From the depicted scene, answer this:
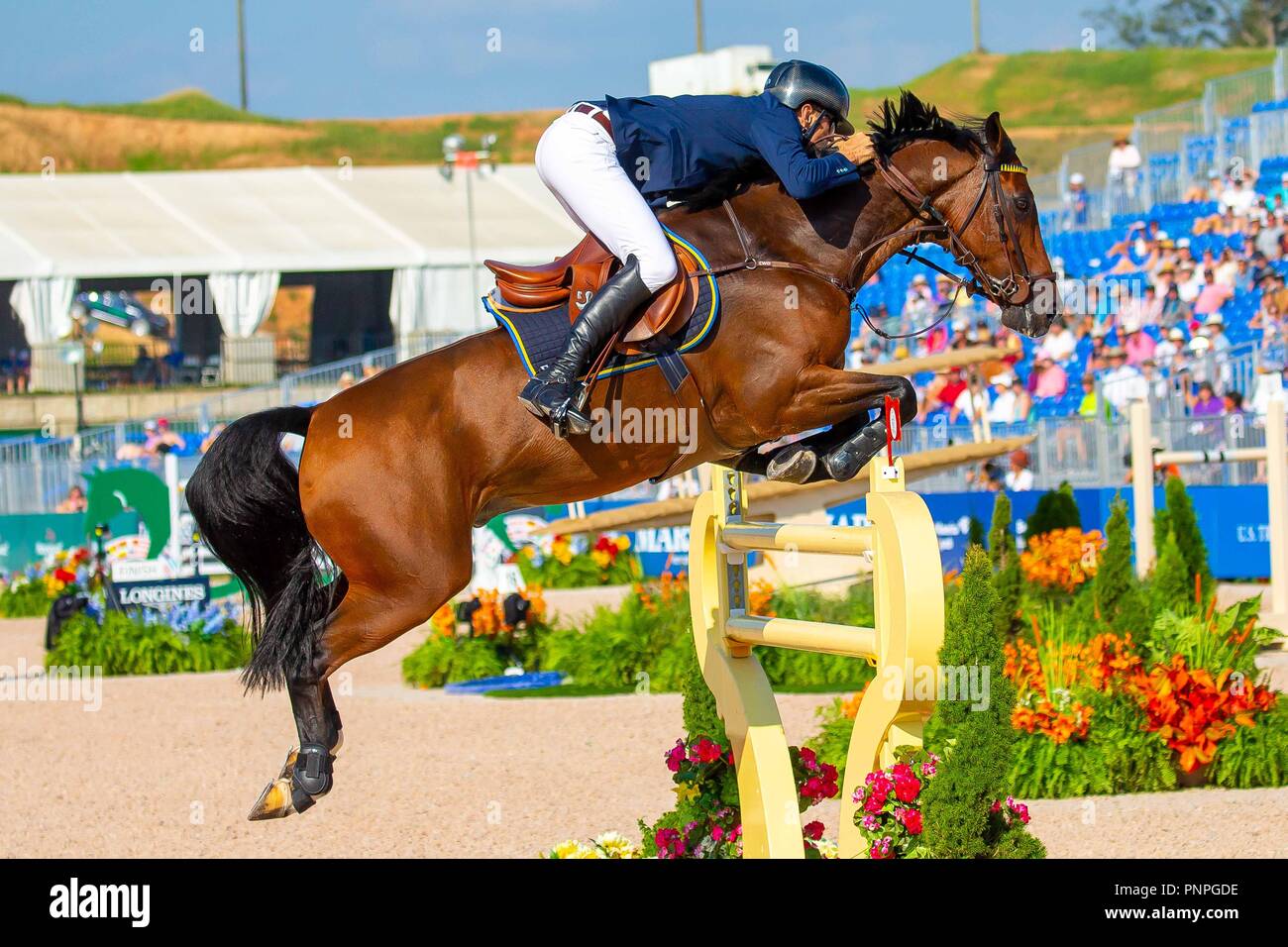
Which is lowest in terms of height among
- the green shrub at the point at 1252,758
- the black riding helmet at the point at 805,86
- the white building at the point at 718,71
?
the green shrub at the point at 1252,758

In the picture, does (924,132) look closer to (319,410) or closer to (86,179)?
(319,410)

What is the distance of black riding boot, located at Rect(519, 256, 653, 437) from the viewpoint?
4699 millimetres

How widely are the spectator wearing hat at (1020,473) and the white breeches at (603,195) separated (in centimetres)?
1060

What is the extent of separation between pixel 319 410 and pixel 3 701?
24.3 feet

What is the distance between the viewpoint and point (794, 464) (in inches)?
198

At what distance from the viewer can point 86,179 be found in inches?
1332

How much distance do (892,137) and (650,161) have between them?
919 mm

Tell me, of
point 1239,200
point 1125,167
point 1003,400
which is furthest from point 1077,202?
point 1003,400

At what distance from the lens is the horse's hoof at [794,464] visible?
5027 millimetres

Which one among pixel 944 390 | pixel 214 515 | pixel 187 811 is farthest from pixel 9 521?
pixel 214 515

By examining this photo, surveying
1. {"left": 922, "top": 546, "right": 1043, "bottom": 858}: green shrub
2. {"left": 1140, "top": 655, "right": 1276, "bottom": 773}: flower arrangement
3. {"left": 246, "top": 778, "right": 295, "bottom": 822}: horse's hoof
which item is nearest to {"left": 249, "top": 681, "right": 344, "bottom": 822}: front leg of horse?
{"left": 246, "top": 778, "right": 295, "bottom": 822}: horse's hoof

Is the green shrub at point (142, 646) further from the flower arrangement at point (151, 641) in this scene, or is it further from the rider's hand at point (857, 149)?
the rider's hand at point (857, 149)

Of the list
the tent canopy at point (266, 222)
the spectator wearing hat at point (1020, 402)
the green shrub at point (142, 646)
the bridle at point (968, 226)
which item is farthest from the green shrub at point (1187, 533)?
the tent canopy at point (266, 222)

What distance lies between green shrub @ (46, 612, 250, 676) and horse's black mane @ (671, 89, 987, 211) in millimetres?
8383
